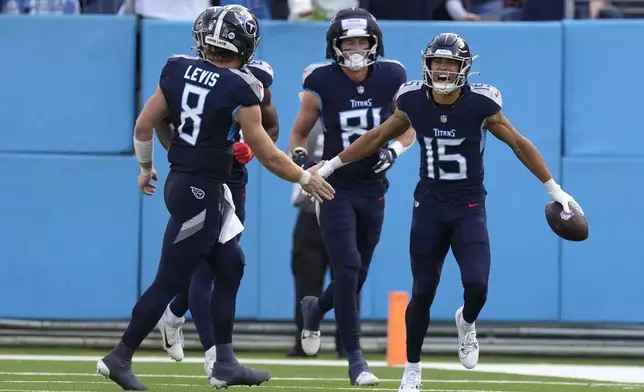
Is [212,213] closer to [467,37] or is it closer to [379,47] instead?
[379,47]

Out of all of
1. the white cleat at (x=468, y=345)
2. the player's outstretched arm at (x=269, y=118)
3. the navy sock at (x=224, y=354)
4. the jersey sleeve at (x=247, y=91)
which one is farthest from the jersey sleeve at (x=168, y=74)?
the white cleat at (x=468, y=345)

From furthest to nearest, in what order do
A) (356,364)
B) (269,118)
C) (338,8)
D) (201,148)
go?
(338,8) → (269,118) → (356,364) → (201,148)

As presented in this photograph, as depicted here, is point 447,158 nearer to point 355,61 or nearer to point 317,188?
point 317,188

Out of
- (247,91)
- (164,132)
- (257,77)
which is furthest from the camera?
(257,77)

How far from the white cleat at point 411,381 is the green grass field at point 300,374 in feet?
1.23

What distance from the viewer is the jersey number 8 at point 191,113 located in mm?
6750

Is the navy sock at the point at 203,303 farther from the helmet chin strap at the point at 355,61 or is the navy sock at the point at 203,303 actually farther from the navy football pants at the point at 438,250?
the helmet chin strap at the point at 355,61

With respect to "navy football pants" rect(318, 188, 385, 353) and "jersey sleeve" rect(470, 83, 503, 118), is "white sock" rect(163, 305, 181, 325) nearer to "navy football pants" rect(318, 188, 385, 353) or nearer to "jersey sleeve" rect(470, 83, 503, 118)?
"navy football pants" rect(318, 188, 385, 353)

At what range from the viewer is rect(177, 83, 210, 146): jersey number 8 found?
22.1 feet

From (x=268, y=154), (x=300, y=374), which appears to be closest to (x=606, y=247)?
(x=300, y=374)

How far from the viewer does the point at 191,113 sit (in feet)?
22.3

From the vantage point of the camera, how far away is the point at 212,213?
6848mm

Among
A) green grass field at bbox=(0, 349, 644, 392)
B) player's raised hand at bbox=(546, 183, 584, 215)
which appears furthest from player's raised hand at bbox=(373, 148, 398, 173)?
green grass field at bbox=(0, 349, 644, 392)

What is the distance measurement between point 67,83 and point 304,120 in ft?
9.86
